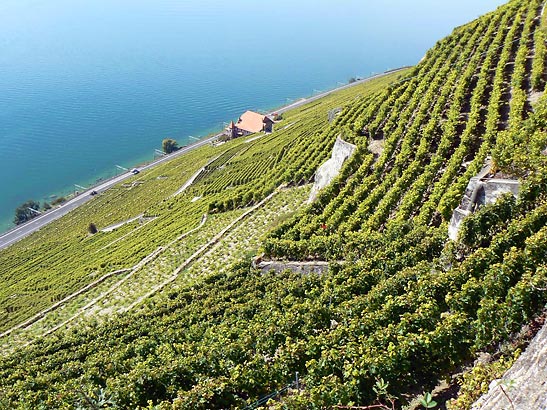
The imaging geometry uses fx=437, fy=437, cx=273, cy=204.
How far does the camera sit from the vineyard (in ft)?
41.6

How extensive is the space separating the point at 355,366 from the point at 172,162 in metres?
86.5

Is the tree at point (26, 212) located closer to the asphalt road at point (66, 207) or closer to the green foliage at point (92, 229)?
the asphalt road at point (66, 207)

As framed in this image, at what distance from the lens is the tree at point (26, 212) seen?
82.4 meters

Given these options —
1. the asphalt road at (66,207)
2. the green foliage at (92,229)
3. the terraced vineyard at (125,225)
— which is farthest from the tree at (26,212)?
the green foliage at (92,229)

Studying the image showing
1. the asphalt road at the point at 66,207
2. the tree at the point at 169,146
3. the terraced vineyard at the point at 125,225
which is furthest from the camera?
the tree at the point at 169,146

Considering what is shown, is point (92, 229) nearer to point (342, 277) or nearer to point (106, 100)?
point (342, 277)

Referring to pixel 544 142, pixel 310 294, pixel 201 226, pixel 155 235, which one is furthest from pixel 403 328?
pixel 155 235

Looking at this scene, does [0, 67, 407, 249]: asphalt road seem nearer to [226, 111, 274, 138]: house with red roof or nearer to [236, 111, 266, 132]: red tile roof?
[226, 111, 274, 138]: house with red roof

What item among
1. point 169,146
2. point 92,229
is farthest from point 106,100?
point 92,229

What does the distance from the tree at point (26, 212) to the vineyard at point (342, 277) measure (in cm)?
3938

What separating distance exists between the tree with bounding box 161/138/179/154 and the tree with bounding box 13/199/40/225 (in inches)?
1274

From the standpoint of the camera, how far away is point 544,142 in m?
19.1

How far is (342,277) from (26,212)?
81757mm

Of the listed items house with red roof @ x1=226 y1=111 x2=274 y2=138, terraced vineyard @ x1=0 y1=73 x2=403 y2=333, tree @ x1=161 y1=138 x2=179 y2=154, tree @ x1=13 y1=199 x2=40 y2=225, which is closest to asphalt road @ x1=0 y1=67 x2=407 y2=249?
tree @ x1=161 y1=138 x2=179 y2=154
